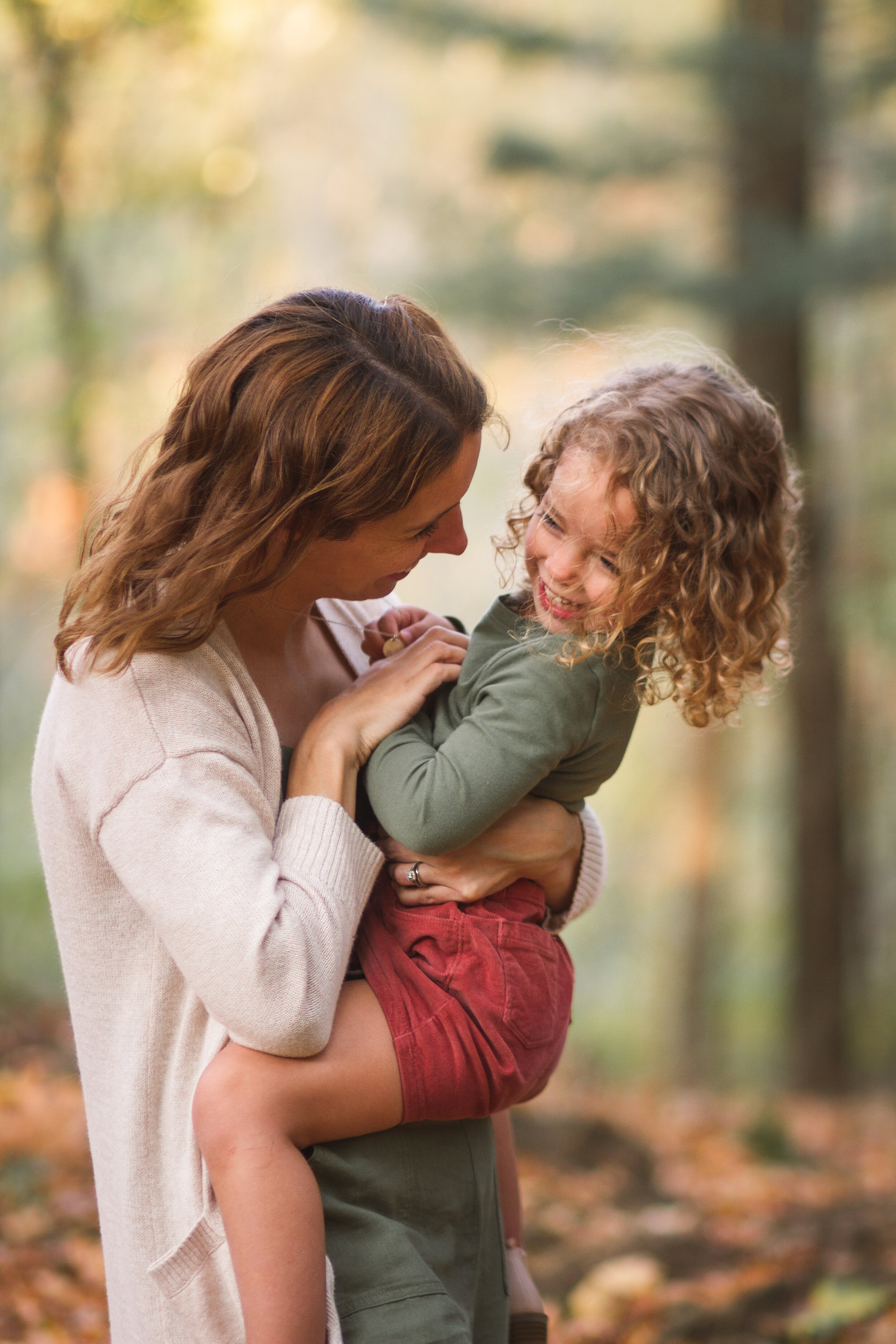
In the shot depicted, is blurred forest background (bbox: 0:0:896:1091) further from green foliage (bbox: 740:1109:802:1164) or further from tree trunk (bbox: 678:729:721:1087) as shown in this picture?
green foliage (bbox: 740:1109:802:1164)

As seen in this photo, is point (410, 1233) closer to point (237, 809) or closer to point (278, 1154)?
point (278, 1154)

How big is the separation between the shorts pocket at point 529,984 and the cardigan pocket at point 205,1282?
0.41 metres

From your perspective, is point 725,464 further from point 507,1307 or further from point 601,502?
point 507,1307

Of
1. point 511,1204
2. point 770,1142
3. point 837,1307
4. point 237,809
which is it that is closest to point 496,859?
point 237,809

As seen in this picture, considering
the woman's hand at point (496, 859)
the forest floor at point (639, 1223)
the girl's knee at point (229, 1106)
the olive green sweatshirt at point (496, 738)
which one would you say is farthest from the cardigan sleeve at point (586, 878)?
the forest floor at point (639, 1223)

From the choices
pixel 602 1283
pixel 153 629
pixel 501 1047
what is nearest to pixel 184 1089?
pixel 501 1047

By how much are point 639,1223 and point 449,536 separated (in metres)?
3.30

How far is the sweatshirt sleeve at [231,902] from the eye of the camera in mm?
1463

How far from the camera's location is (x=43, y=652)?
7.09 metres

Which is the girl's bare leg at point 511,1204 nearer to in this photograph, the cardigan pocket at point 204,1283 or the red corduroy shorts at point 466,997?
the red corduroy shorts at point 466,997

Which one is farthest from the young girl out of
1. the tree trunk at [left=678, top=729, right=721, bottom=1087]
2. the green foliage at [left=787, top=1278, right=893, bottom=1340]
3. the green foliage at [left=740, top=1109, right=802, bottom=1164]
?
the tree trunk at [left=678, top=729, right=721, bottom=1087]

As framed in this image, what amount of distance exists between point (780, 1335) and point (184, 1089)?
2790 mm

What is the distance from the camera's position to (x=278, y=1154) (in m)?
1.51

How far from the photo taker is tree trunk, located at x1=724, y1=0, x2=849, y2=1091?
19.1 feet
